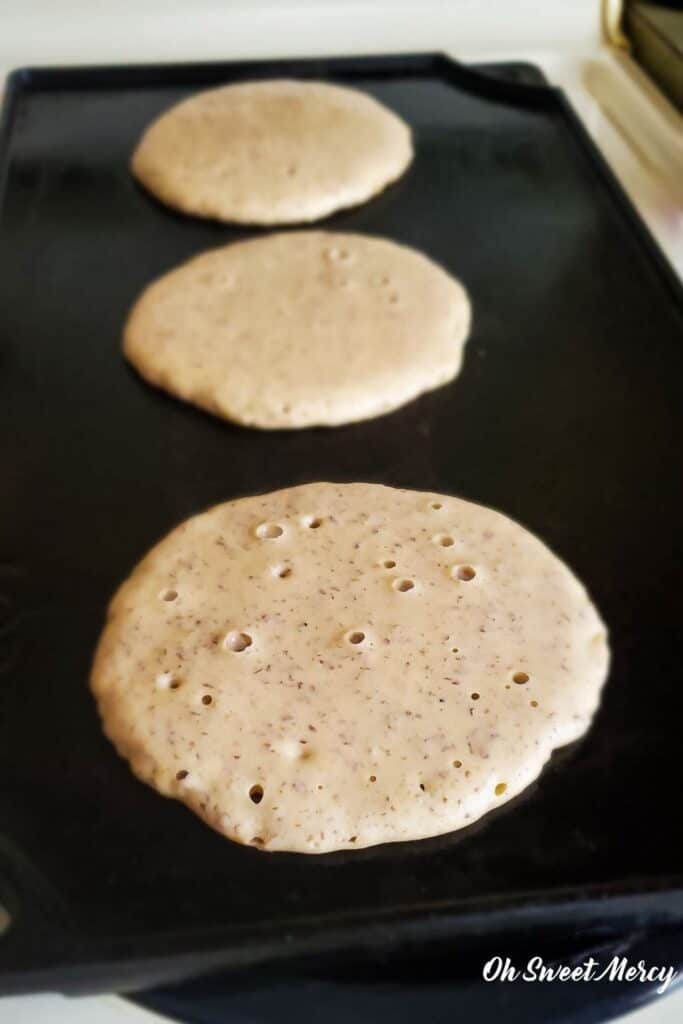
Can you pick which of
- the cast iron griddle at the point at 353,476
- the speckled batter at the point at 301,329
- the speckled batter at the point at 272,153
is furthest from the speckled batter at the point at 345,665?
the speckled batter at the point at 272,153

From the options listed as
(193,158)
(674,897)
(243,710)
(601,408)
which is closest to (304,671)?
(243,710)

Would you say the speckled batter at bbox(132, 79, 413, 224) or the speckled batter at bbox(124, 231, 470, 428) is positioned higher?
the speckled batter at bbox(132, 79, 413, 224)

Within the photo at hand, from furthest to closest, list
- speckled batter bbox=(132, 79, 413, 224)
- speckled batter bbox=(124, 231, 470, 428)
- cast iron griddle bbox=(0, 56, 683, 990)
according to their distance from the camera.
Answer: speckled batter bbox=(132, 79, 413, 224) < speckled batter bbox=(124, 231, 470, 428) < cast iron griddle bbox=(0, 56, 683, 990)

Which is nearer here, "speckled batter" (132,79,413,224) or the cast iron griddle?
the cast iron griddle

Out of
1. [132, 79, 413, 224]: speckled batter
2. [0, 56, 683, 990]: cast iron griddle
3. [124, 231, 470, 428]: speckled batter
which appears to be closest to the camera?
[0, 56, 683, 990]: cast iron griddle

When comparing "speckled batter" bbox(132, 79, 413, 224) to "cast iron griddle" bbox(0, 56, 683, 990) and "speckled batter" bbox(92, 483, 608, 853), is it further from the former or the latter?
"speckled batter" bbox(92, 483, 608, 853)

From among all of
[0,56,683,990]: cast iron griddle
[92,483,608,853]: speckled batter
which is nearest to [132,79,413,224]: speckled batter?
[0,56,683,990]: cast iron griddle
